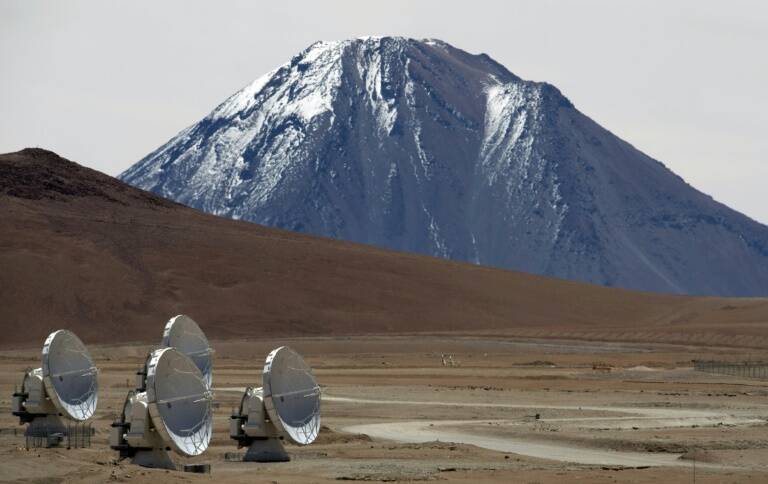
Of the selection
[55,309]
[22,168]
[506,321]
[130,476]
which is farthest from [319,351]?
[130,476]

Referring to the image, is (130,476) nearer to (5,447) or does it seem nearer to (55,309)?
(5,447)

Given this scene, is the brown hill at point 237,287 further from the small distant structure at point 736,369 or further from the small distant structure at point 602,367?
the small distant structure at point 602,367

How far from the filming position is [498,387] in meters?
75.3

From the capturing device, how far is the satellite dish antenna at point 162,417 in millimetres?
36219

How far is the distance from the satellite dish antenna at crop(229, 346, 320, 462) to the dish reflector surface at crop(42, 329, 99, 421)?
278 inches

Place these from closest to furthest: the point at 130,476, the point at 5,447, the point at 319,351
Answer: the point at 130,476
the point at 5,447
the point at 319,351

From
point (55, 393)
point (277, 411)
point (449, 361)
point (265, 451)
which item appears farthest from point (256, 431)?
point (449, 361)

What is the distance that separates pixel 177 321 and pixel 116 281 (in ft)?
300

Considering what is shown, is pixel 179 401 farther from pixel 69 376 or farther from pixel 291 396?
pixel 69 376

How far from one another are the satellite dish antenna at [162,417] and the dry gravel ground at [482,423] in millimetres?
544

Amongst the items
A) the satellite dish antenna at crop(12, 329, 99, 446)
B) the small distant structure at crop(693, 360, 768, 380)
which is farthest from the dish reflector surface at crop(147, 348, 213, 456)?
the small distant structure at crop(693, 360, 768, 380)

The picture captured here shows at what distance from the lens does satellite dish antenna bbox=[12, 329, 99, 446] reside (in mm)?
45594

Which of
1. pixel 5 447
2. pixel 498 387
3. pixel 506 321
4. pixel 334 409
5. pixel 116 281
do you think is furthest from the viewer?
pixel 506 321

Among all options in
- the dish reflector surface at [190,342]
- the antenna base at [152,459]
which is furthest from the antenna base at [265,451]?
the dish reflector surface at [190,342]
